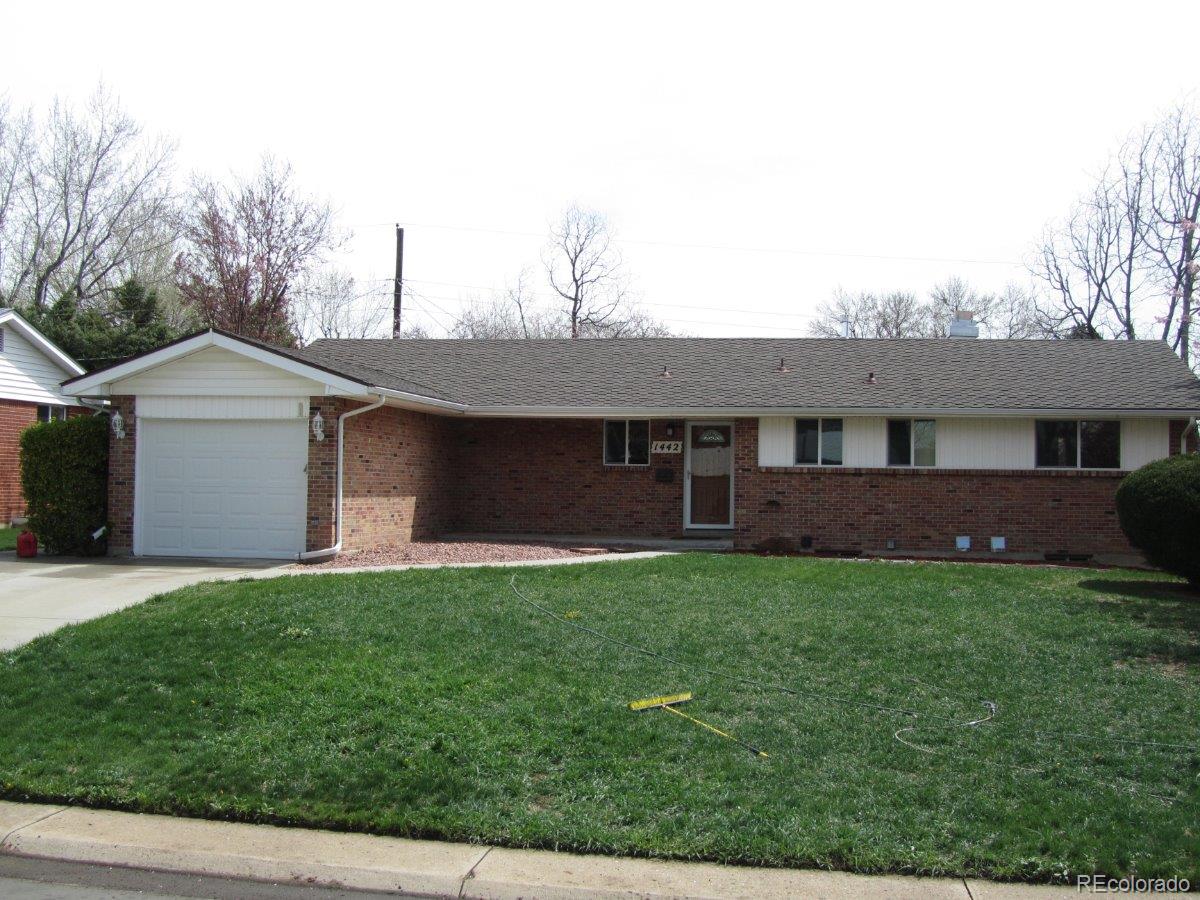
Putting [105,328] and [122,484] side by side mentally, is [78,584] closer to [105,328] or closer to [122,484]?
[122,484]

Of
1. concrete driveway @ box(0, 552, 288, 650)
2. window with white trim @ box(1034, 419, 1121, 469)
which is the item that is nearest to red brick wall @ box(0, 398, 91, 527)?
concrete driveway @ box(0, 552, 288, 650)

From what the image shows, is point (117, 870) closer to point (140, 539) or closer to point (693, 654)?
point (693, 654)

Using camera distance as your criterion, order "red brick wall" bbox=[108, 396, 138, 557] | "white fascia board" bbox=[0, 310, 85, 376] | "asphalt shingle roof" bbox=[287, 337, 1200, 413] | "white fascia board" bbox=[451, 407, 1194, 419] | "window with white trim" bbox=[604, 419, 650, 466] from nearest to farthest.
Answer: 1. "red brick wall" bbox=[108, 396, 138, 557]
2. "white fascia board" bbox=[451, 407, 1194, 419]
3. "asphalt shingle roof" bbox=[287, 337, 1200, 413]
4. "window with white trim" bbox=[604, 419, 650, 466]
5. "white fascia board" bbox=[0, 310, 85, 376]

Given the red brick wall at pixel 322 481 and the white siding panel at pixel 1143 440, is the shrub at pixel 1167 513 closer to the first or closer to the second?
the white siding panel at pixel 1143 440

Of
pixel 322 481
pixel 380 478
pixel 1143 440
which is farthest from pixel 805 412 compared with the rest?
pixel 322 481

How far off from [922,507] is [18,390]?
752 inches

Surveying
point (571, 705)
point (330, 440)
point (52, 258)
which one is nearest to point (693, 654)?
point (571, 705)

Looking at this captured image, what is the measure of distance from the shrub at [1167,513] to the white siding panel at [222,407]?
36.7ft

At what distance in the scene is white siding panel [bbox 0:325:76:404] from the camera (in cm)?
2181

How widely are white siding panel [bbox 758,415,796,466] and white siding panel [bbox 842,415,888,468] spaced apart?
91 cm

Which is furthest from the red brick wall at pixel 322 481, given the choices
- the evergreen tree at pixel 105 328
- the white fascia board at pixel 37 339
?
the evergreen tree at pixel 105 328

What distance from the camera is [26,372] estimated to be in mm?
22531

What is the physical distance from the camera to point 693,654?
8211 millimetres

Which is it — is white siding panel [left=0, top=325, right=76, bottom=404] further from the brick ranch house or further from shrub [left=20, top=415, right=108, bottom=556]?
shrub [left=20, top=415, right=108, bottom=556]
